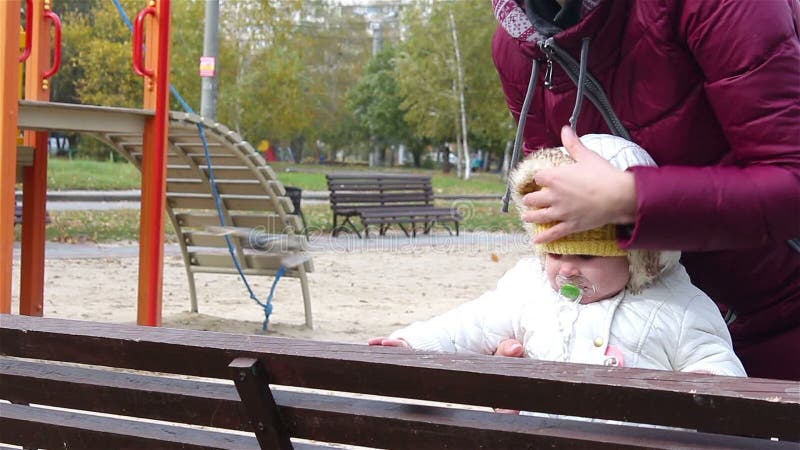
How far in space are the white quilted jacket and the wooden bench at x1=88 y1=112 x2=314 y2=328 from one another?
511 centimetres

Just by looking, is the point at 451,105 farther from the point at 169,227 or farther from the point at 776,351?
the point at 776,351

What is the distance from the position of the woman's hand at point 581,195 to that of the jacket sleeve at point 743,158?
31mm

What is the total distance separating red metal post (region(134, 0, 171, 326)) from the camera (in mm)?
6137

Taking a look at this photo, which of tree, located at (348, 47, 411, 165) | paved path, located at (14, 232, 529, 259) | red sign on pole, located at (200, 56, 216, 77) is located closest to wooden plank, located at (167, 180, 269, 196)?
paved path, located at (14, 232, 529, 259)

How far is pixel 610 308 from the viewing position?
2002 mm

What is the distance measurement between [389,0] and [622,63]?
7592cm

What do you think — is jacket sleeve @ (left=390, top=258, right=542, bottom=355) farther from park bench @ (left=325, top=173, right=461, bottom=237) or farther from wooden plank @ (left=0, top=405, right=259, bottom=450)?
Result: park bench @ (left=325, top=173, right=461, bottom=237)

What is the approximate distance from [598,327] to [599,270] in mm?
118

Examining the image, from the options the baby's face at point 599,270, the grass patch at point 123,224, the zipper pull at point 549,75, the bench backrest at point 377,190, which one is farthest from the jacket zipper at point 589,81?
the bench backrest at point 377,190

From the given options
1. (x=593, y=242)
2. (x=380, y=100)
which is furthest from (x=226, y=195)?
(x=380, y=100)

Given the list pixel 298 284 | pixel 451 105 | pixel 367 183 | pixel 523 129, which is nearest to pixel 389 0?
pixel 451 105

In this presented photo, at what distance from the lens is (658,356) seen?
1.95 metres

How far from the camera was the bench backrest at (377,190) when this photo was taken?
15938 millimetres

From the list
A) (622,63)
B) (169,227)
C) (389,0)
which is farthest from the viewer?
(389,0)
